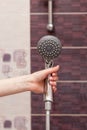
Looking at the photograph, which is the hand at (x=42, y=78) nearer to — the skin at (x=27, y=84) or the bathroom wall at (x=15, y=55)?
the skin at (x=27, y=84)

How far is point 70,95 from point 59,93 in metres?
0.05

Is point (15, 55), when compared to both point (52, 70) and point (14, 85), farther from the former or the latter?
point (52, 70)

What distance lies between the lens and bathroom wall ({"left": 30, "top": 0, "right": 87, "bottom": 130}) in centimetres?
164

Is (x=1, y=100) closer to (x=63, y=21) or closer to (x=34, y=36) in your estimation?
(x=34, y=36)

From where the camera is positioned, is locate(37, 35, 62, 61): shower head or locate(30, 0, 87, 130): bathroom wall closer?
locate(37, 35, 62, 61): shower head

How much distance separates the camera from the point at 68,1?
1.64 meters

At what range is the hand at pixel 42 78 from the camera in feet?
3.52

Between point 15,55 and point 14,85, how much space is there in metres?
0.50

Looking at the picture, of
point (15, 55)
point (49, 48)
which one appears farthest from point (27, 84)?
point (15, 55)

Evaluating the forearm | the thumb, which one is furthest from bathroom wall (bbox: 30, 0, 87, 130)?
the thumb

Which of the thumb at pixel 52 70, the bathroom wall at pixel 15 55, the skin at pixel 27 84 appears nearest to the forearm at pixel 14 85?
the skin at pixel 27 84

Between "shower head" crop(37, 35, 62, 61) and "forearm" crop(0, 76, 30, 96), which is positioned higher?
"shower head" crop(37, 35, 62, 61)

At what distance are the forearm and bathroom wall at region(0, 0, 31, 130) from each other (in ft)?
1.54

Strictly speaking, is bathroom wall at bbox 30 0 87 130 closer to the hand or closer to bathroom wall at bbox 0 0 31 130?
bathroom wall at bbox 0 0 31 130
